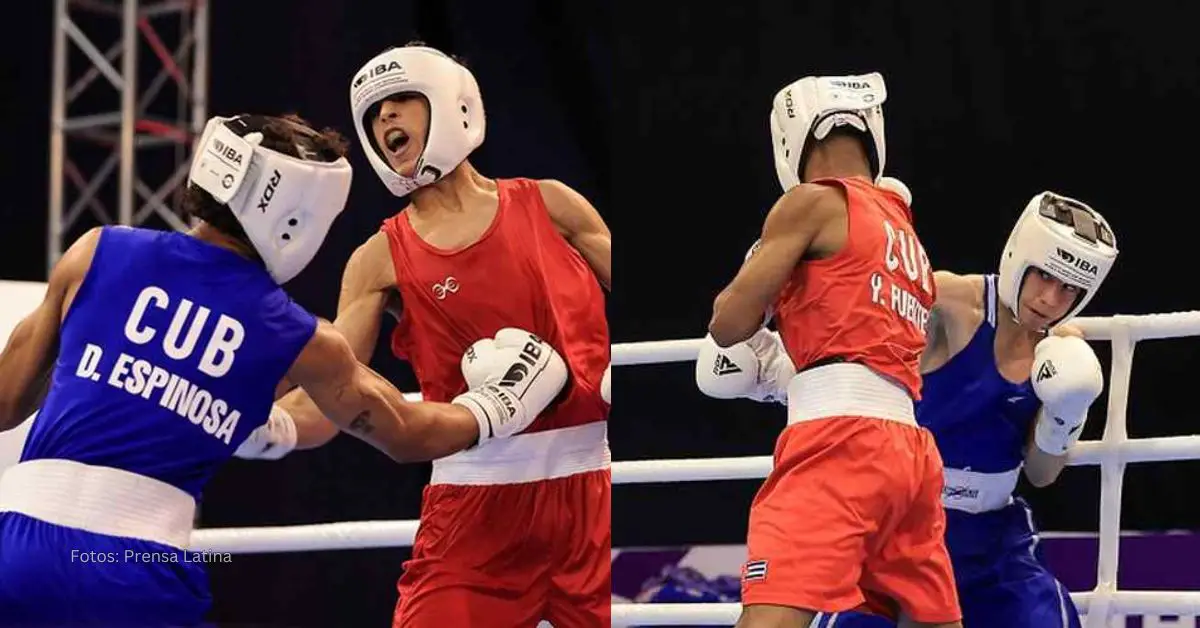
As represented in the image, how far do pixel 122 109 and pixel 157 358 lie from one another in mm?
4699

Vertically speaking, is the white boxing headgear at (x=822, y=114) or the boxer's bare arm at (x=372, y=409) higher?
the white boxing headgear at (x=822, y=114)

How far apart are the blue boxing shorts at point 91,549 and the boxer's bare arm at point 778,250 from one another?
1020 millimetres

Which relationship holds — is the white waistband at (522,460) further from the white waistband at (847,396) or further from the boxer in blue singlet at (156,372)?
the boxer in blue singlet at (156,372)

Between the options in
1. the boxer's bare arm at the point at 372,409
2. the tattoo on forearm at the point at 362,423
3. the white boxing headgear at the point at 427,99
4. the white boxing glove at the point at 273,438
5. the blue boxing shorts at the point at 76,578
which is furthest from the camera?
the white boxing headgear at the point at 427,99

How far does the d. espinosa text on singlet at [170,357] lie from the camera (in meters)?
2.39

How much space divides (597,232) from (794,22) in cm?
66

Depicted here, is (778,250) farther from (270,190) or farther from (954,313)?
(270,190)

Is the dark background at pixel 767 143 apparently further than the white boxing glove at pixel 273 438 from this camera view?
Yes

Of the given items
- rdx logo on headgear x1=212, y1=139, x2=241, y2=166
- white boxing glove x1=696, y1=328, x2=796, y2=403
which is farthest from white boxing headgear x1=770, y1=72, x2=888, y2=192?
rdx logo on headgear x1=212, y1=139, x2=241, y2=166

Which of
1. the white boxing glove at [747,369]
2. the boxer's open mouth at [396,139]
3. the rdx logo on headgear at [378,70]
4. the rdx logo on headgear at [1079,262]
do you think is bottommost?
the white boxing glove at [747,369]

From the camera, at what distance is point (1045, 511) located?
416cm

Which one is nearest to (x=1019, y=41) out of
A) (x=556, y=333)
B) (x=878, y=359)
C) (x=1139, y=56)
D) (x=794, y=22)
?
(x=1139, y=56)

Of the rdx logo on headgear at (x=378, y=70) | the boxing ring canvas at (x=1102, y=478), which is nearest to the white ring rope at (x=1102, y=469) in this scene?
the boxing ring canvas at (x=1102, y=478)

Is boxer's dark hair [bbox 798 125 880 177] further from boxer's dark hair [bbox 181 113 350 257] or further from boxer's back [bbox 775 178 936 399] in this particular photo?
boxer's dark hair [bbox 181 113 350 257]
